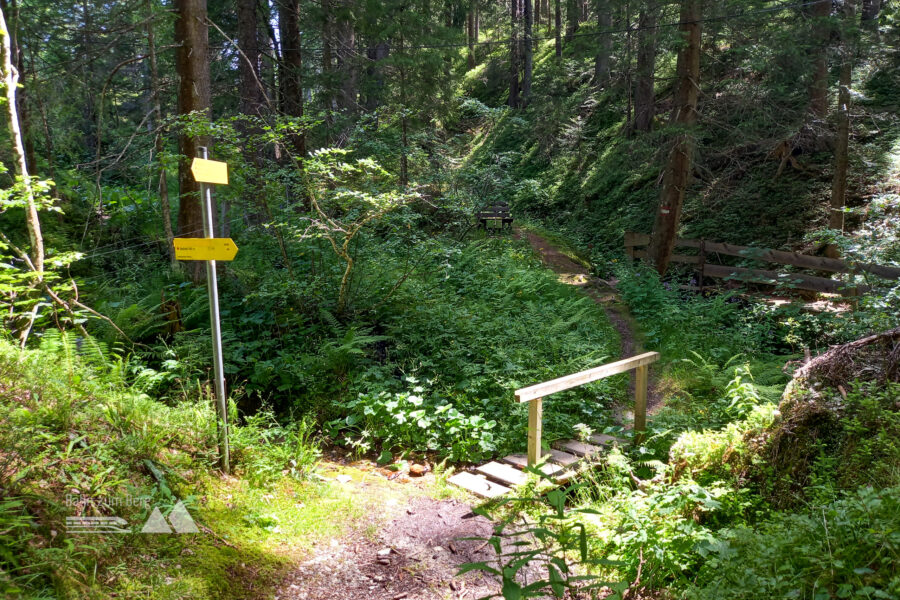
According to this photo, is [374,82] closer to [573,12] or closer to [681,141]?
[681,141]

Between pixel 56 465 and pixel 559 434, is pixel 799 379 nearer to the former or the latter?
pixel 559 434

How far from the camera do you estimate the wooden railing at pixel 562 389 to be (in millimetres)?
5188

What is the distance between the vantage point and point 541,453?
5.85m

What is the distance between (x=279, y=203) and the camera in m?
7.91

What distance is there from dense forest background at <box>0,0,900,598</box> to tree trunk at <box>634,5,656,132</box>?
10 cm

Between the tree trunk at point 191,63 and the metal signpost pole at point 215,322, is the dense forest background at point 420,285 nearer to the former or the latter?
the tree trunk at point 191,63

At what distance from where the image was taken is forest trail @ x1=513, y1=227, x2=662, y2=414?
8.22 m

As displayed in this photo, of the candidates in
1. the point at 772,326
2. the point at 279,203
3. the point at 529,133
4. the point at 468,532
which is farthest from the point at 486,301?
the point at 529,133

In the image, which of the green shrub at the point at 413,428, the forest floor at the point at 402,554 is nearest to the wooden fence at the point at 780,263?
the green shrub at the point at 413,428

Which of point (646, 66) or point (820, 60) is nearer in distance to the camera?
point (820, 60)

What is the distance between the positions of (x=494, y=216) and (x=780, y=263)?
310 inches

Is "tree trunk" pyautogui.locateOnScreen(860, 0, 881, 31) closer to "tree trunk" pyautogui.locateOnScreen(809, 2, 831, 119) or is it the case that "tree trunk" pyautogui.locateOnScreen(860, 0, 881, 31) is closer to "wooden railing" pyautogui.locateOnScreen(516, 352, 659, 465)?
"tree trunk" pyautogui.locateOnScreen(809, 2, 831, 119)

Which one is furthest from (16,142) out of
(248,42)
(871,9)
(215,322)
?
(871,9)

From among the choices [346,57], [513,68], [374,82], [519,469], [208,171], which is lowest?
[519,469]
